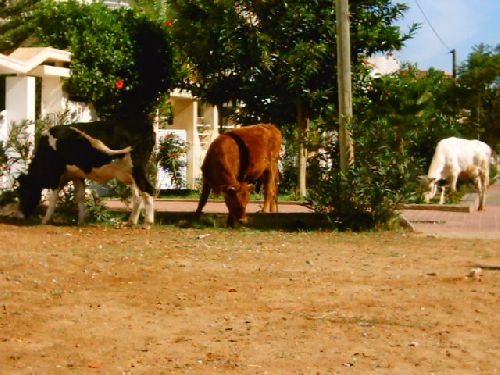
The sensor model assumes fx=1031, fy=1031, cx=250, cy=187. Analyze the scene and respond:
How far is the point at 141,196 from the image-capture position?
51.8 ft

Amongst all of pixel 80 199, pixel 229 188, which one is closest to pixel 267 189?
pixel 229 188

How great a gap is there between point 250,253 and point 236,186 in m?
3.84

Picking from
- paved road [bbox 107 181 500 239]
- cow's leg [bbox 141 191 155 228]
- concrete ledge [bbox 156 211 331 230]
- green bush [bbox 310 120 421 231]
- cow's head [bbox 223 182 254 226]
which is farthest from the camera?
concrete ledge [bbox 156 211 331 230]

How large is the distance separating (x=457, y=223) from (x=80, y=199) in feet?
23.4

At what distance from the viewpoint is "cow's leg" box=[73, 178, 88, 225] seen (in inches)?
620

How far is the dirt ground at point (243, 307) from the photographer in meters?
7.15

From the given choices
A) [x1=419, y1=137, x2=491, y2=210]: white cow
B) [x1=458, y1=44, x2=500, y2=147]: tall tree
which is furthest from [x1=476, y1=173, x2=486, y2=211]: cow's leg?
[x1=458, y1=44, x2=500, y2=147]: tall tree

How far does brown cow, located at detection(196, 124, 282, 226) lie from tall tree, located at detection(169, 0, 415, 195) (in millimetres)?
3377

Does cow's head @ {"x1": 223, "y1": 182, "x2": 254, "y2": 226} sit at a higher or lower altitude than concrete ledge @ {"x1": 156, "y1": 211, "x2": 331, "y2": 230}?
higher

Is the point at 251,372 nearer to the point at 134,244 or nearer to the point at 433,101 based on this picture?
the point at 134,244

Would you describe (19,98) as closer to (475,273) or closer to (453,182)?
(475,273)

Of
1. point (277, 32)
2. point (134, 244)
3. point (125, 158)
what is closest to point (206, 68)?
point (277, 32)

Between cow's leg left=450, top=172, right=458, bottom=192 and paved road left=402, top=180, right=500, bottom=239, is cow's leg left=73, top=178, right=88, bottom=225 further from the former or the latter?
cow's leg left=450, top=172, right=458, bottom=192

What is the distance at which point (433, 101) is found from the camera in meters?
33.6
